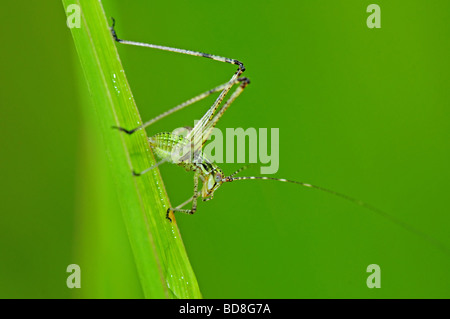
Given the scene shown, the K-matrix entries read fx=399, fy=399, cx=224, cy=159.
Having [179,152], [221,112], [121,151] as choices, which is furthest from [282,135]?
[121,151]

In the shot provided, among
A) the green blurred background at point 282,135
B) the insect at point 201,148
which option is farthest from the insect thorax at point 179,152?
the green blurred background at point 282,135

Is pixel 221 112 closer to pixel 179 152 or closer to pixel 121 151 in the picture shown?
pixel 179 152

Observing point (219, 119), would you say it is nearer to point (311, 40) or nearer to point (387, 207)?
point (311, 40)

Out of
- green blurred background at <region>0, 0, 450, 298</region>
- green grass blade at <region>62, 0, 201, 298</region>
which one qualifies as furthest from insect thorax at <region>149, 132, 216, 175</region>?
green grass blade at <region>62, 0, 201, 298</region>

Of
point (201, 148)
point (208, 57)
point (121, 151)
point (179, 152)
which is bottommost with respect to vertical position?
point (121, 151)

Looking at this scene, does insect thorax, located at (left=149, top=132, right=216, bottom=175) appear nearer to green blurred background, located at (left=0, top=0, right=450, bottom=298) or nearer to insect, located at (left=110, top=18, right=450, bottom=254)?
insect, located at (left=110, top=18, right=450, bottom=254)
